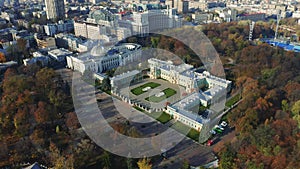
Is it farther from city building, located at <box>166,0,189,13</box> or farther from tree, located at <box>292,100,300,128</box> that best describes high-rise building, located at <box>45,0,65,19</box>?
tree, located at <box>292,100,300,128</box>

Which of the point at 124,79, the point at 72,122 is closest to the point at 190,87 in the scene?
the point at 124,79

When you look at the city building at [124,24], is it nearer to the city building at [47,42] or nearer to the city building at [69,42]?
the city building at [69,42]

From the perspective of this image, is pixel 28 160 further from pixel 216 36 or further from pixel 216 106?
pixel 216 36

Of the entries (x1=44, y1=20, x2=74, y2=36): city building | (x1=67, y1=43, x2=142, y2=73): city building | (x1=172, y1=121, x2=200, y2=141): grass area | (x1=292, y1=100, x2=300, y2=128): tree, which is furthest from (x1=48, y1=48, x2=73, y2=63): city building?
(x1=292, y1=100, x2=300, y2=128): tree

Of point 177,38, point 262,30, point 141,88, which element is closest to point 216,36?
point 177,38

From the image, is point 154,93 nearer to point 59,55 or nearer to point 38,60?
point 59,55

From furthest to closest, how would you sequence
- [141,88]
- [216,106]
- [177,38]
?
1. [177,38]
2. [141,88]
3. [216,106]

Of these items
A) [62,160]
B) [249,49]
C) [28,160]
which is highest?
[249,49]
